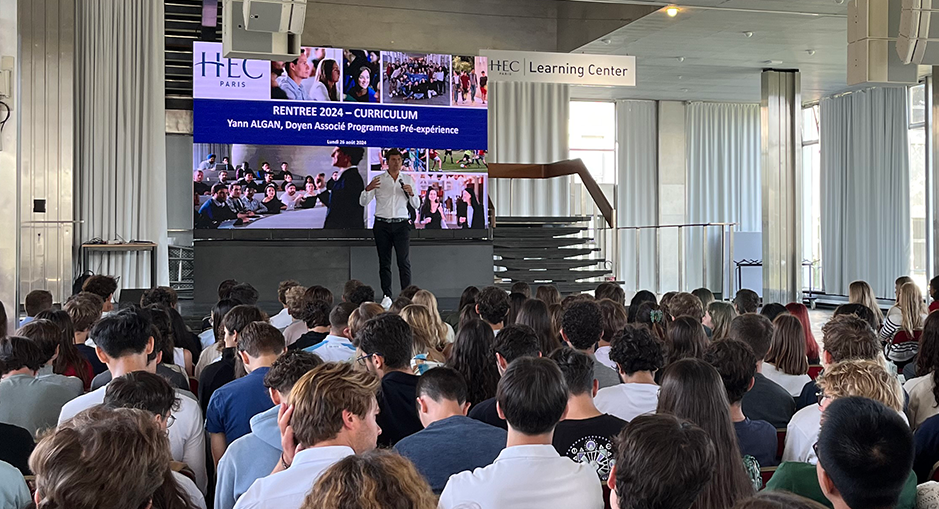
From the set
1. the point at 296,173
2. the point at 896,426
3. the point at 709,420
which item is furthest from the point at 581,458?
the point at 296,173

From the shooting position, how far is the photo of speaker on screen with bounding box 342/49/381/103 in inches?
470

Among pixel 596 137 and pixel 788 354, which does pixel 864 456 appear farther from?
pixel 596 137

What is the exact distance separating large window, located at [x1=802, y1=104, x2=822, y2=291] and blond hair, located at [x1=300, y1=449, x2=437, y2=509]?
1860 centimetres

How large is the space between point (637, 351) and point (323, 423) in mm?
1747

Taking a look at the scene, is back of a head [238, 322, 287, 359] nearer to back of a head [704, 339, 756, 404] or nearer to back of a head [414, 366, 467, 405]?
back of a head [414, 366, 467, 405]

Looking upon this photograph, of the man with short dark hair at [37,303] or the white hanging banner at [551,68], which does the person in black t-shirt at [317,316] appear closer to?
the man with short dark hair at [37,303]

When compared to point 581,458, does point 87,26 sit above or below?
above

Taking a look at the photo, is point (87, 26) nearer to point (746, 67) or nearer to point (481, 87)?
point (481, 87)

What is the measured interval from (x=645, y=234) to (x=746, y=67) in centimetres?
477

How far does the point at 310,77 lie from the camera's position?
11.8 metres

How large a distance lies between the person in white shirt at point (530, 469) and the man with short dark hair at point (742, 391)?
951 millimetres

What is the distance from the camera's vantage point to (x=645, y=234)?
18578 mm

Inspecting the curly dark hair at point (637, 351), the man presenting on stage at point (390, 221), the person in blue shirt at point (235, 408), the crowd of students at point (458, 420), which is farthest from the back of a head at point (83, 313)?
the man presenting on stage at point (390, 221)

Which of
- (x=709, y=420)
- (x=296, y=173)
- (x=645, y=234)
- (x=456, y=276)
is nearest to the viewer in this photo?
(x=709, y=420)
